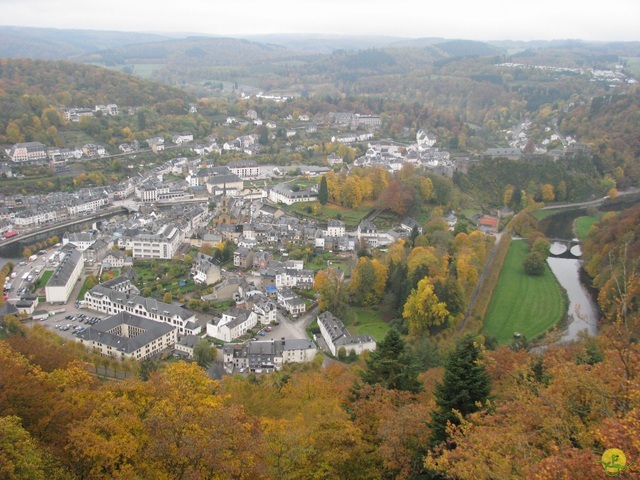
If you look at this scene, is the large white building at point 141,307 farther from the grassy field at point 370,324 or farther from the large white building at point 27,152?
the large white building at point 27,152

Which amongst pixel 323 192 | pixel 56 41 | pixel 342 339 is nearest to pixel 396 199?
pixel 323 192

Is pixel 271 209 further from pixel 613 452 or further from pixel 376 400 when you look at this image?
pixel 613 452

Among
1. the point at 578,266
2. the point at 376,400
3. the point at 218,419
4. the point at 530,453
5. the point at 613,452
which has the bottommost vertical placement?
the point at 578,266

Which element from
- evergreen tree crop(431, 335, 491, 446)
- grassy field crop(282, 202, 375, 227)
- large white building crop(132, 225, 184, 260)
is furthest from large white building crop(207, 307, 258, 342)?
grassy field crop(282, 202, 375, 227)

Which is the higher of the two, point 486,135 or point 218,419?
point 218,419

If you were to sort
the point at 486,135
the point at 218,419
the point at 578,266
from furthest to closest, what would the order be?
the point at 486,135 < the point at 578,266 < the point at 218,419

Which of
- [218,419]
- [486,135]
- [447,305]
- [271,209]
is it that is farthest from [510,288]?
[486,135]

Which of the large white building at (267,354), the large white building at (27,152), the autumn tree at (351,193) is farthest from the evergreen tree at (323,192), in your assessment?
the large white building at (27,152)
